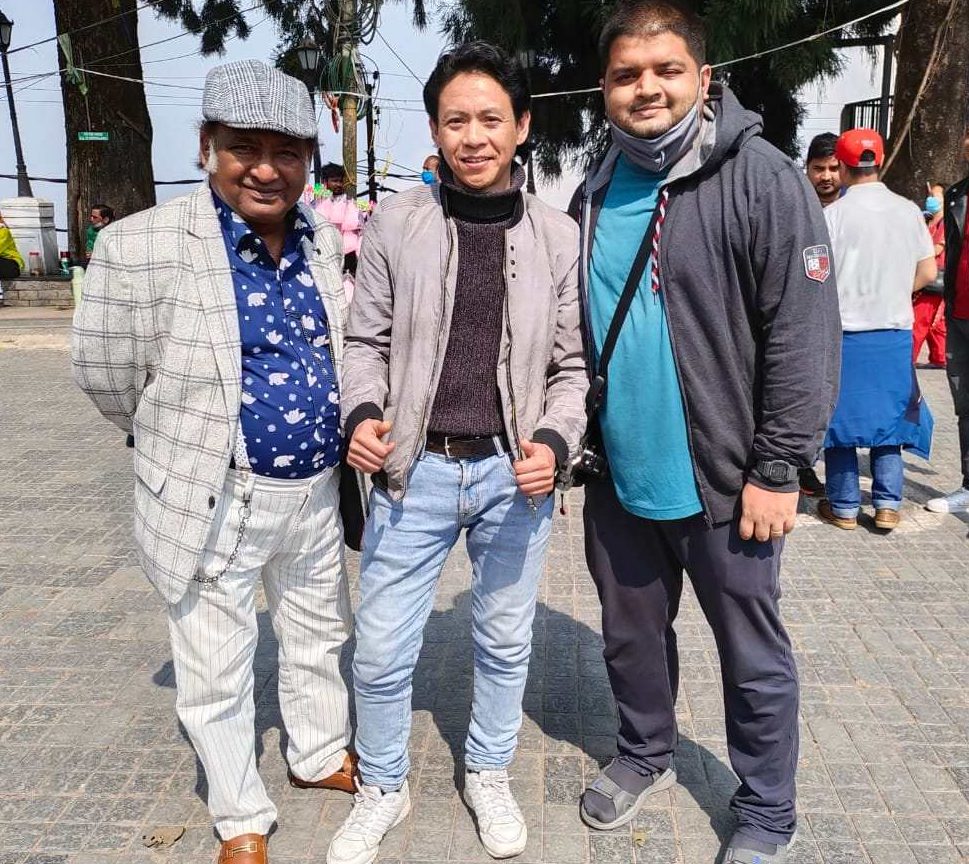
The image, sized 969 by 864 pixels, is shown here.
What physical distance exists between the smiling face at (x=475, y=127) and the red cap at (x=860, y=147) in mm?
3167

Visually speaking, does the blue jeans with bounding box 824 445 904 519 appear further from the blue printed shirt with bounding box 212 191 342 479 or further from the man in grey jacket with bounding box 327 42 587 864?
the blue printed shirt with bounding box 212 191 342 479

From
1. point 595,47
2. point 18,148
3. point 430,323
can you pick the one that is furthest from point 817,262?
point 18,148

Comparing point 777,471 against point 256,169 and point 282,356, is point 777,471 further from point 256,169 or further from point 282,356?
point 256,169

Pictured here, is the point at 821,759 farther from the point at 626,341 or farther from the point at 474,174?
the point at 474,174

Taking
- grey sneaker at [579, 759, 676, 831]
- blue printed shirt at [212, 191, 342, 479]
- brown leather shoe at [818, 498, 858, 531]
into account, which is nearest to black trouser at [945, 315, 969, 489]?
brown leather shoe at [818, 498, 858, 531]

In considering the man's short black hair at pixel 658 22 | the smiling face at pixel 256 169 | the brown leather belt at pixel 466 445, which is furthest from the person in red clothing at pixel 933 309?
the smiling face at pixel 256 169

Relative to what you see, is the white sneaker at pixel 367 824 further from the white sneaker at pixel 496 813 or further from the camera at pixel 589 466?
the camera at pixel 589 466

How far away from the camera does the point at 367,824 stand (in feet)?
7.80

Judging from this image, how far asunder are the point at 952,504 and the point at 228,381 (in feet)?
14.7

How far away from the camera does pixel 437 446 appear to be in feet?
7.21

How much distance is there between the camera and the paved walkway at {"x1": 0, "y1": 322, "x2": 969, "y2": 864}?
2.44 m

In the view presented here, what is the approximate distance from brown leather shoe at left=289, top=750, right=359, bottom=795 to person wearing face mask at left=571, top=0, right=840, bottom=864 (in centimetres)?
96

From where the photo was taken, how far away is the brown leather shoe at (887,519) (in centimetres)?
482

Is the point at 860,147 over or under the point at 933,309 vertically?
over
